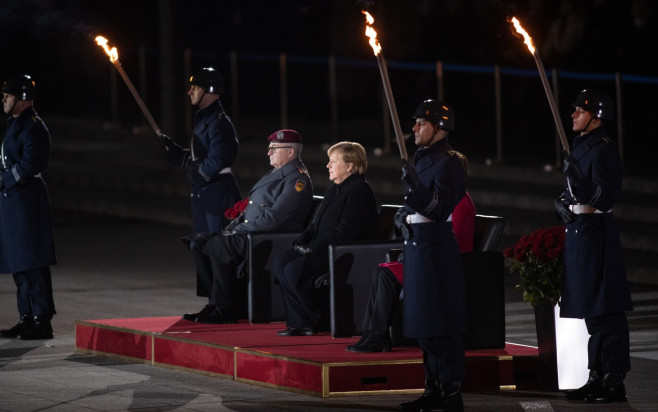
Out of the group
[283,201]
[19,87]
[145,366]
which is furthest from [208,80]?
[145,366]

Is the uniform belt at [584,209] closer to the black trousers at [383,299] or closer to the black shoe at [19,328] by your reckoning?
the black trousers at [383,299]

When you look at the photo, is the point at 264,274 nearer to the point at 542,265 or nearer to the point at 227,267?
the point at 227,267

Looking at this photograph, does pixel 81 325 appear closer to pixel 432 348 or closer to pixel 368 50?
pixel 432 348

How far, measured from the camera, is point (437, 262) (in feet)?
30.3

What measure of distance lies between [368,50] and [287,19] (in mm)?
2526

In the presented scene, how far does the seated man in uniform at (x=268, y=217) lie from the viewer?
11.9m

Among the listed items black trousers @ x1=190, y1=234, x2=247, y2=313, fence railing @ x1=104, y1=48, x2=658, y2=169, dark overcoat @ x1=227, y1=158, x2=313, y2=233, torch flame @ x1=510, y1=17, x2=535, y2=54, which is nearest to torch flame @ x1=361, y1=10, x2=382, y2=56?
torch flame @ x1=510, y1=17, x2=535, y2=54

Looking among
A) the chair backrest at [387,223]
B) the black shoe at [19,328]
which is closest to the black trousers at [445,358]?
the chair backrest at [387,223]

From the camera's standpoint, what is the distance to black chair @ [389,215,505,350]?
408 inches

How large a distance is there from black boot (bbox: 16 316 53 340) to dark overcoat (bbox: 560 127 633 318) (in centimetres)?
433

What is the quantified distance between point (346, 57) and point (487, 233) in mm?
15870

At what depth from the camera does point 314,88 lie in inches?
1008

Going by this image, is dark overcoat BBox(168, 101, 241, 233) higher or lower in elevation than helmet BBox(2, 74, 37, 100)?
lower

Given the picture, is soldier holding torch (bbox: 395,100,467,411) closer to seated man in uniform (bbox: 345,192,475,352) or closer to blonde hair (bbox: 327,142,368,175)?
A: seated man in uniform (bbox: 345,192,475,352)
